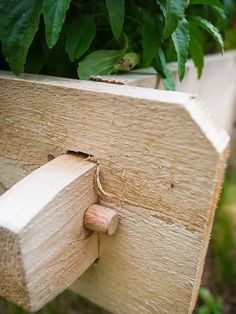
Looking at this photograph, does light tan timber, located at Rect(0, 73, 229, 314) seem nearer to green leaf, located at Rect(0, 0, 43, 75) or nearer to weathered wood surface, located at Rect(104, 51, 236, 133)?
green leaf, located at Rect(0, 0, 43, 75)

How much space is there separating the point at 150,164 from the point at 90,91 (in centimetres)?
11

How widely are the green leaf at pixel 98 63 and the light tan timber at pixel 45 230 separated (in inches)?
5.5

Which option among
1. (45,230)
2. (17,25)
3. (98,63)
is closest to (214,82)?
(98,63)

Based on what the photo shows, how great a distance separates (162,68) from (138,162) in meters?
0.25

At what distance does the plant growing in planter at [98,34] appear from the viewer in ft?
1.48

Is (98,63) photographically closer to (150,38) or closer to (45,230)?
(150,38)

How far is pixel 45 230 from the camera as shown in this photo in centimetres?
39

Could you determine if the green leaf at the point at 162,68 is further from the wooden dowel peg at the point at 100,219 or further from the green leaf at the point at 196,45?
the wooden dowel peg at the point at 100,219

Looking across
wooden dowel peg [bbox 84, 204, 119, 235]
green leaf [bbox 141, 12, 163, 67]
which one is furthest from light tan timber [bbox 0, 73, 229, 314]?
green leaf [bbox 141, 12, 163, 67]

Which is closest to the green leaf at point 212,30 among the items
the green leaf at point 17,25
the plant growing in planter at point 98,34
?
the plant growing in planter at point 98,34

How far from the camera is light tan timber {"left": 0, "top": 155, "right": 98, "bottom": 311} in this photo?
0.37m

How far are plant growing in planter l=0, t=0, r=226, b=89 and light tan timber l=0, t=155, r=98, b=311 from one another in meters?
0.16

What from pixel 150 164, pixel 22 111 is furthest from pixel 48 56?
pixel 150 164

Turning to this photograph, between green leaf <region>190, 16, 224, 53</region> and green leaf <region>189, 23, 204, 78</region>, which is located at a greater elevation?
green leaf <region>190, 16, 224, 53</region>
